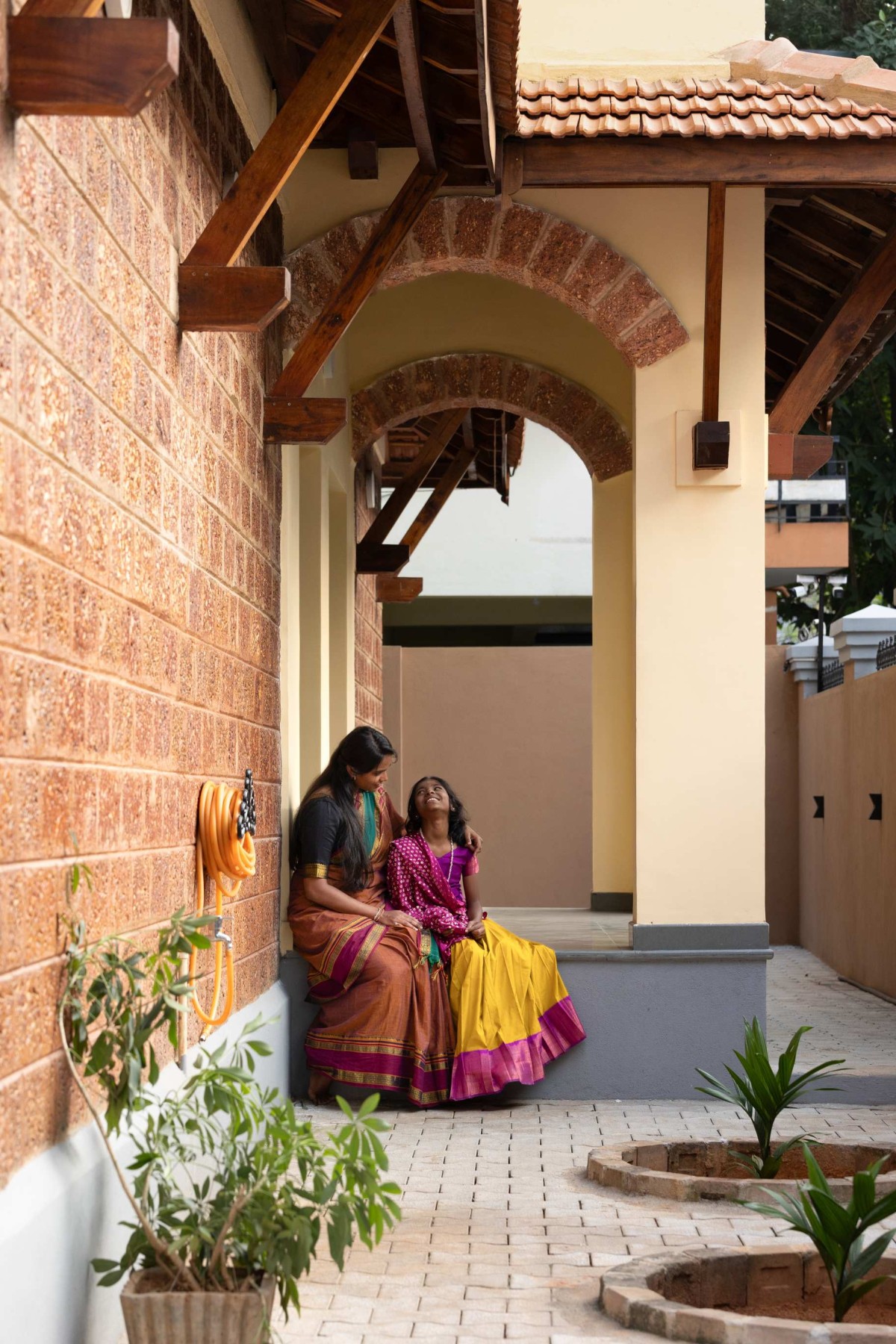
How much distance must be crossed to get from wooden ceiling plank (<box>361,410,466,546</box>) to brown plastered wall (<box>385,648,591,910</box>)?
3948mm

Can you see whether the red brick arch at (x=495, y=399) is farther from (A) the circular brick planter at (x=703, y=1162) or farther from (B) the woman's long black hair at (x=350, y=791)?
(A) the circular brick planter at (x=703, y=1162)

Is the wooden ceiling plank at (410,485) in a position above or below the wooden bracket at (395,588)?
above

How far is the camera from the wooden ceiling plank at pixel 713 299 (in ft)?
19.4

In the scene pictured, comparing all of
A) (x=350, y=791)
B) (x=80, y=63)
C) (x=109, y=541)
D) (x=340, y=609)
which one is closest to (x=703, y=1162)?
(x=350, y=791)

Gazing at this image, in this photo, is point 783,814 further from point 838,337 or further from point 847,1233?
point 847,1233

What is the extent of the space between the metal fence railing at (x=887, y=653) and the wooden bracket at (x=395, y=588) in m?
3.17

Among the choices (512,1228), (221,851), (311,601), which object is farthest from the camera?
(311,601)

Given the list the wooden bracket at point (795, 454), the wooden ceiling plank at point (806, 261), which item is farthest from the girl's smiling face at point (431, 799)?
the wooden ceiling plank at point (806, 261)

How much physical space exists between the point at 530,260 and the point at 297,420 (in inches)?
61.7

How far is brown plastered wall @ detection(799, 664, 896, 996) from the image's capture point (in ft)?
32.5

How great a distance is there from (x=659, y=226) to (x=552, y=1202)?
4083 millimetres

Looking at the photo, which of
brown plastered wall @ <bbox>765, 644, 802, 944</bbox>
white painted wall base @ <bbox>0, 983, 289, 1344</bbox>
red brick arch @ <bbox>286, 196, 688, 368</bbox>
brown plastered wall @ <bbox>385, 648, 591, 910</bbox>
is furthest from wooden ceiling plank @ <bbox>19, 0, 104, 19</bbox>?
brown plastered wall @ <bbox>765, 644, 802, 944</bbox>

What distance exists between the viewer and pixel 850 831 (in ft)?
36.7

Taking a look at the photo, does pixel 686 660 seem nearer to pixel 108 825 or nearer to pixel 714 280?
pixel 714 280
